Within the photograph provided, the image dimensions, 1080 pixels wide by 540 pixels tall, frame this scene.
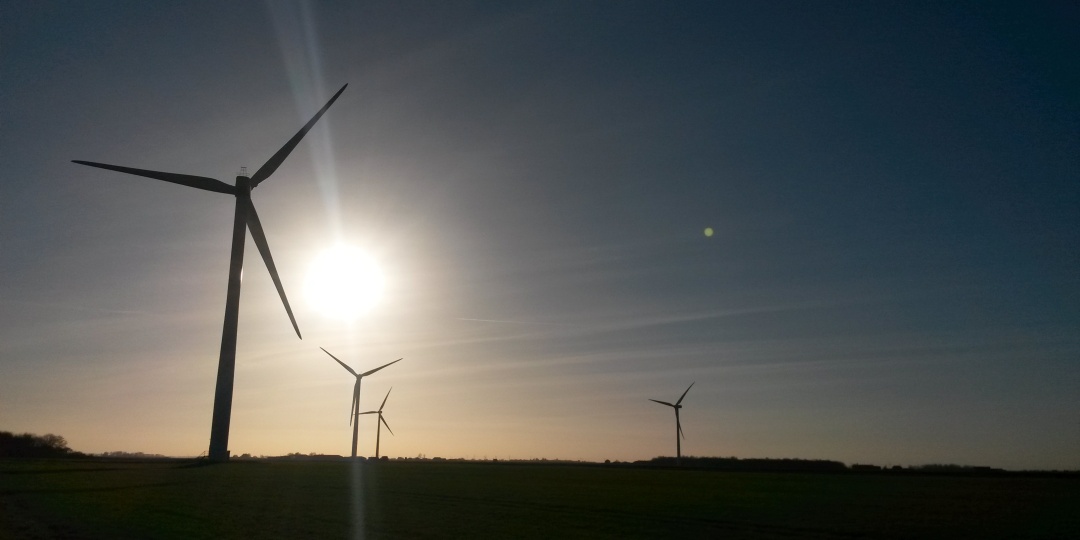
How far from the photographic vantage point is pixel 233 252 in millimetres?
85750

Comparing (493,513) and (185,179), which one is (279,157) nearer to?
(185,179)

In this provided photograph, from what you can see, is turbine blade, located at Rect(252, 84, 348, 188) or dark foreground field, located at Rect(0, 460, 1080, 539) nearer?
dark foreground field, located at Rect(0, 460, 1080, 539)

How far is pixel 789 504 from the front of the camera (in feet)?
155

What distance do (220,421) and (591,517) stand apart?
57855mm

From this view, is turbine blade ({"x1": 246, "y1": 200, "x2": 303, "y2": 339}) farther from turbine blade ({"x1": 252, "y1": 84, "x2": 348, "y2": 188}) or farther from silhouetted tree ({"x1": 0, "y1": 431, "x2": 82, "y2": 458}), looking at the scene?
silhouetted tree ({"x1": 0, "y1": 431, "x2": 82, "y2": 458})

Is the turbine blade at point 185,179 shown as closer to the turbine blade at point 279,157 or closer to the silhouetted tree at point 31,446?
the turbine blade at point 279,157

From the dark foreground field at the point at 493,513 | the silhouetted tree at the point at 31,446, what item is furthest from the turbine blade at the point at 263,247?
the silhouetted tree at the point at 31,446

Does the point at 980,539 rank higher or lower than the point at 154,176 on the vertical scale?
lower

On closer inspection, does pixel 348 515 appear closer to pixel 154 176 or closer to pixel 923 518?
pixel 923 518

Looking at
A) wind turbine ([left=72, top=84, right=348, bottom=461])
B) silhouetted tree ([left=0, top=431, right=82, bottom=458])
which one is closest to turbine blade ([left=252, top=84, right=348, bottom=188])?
wind turbine ([left=72, top=84, right=348, bottom=461])

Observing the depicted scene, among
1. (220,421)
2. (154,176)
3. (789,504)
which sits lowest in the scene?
(789,504)

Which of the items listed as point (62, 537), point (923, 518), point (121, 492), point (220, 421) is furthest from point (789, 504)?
point (220, 421)

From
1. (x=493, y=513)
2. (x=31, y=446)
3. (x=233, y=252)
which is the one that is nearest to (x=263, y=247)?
(x=233, y=252)

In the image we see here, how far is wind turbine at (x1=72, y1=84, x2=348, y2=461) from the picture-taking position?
8000 cm
